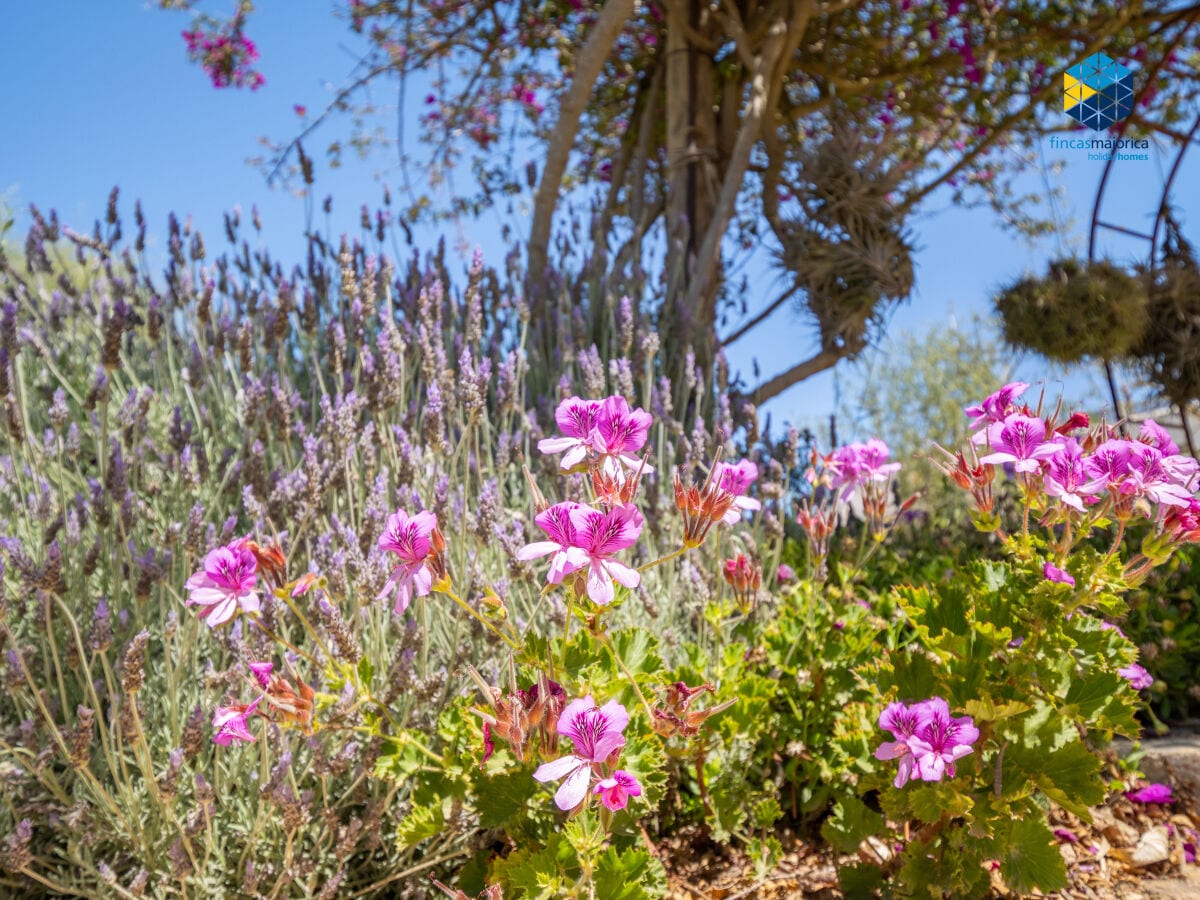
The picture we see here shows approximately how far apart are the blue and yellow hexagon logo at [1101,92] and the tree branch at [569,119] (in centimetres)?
202

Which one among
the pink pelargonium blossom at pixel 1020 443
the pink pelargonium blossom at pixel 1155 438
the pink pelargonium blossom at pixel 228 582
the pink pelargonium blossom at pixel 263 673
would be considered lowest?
the pink pelargonium blossom at pixel 1155 438

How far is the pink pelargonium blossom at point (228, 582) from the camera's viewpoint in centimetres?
117

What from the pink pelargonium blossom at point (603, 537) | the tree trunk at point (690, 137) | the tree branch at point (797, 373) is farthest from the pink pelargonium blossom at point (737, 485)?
the tree branch at point (797, 373)

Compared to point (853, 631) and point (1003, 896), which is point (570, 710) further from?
point (1003, 896)

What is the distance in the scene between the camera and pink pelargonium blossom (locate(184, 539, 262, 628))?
117cm

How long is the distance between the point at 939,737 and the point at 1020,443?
47 centimetres

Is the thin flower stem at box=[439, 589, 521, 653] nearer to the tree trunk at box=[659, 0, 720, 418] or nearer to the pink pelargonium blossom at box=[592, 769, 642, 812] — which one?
the pink pelargonium blossom at box=[592, 769, 642, 812]

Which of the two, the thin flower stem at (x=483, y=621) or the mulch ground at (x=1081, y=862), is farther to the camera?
the mulch ground at (x=1081, y=862)

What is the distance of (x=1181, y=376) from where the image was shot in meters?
3.29

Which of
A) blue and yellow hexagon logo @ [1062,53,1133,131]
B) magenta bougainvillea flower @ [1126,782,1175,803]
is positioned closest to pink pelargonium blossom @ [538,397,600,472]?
magenta bougainvillea flower @ [1126,782,1175,803]

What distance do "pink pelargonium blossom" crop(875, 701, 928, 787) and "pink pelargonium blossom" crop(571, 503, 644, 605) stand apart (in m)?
0.58

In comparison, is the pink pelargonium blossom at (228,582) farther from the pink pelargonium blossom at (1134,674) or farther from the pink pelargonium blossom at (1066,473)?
the pink pelargonium blossom at (1134,674)

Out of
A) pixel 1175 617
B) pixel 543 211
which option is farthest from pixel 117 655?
pixel 1175 617

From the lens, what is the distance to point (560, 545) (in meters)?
1.06
